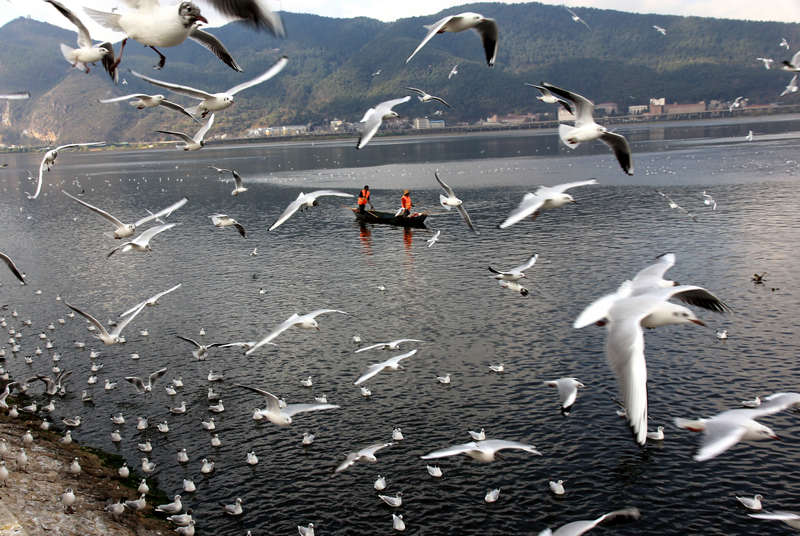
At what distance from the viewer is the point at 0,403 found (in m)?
18.5

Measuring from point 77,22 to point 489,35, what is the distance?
6556mm

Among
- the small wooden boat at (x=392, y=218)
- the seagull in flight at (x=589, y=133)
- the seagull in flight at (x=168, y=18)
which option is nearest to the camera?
the seagull in flight at (x=168, y=18)

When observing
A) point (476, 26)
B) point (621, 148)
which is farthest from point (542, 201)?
point (476, 26)

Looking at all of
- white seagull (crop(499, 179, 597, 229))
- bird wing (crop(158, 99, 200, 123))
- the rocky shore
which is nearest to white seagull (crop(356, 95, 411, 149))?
white seagull (crop(499, 179, 597, 229))

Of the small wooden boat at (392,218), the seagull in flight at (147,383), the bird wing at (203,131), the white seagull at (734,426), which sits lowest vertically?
the small wooden boat at (392,218)

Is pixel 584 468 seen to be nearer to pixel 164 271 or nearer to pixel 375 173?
pixel 164 271

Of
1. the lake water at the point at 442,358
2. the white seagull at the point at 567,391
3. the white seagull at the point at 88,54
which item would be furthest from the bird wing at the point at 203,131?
the white seagull at the point at 567,391

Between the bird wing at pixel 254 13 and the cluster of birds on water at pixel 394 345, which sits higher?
the bird wing at pixel 254 13

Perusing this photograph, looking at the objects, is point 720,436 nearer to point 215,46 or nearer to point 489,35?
Result: point 489,35

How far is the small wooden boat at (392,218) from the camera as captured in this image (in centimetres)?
4325

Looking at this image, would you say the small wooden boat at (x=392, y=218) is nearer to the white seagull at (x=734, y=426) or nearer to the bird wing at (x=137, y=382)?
the bird wing at (x=137, y=382)

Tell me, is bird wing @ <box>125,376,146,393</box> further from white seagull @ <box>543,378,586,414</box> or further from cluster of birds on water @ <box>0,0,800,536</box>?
white seagull @ <box>543,378,586,414</box>

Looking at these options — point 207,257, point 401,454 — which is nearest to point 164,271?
point 207,257

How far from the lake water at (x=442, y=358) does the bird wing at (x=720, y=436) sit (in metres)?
4.36
